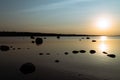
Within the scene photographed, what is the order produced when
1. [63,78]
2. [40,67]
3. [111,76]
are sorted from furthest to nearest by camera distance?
[40,67]
[111,76]
[63,78]

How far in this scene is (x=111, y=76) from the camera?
101 feet

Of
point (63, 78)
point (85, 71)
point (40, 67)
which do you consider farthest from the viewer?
point (40, 67)

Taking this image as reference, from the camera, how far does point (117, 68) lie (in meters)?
37.2

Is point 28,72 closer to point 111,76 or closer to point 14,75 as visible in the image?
point 14,75

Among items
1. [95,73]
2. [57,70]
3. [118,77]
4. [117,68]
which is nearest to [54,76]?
[57,70]

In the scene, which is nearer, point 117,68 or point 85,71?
point 85,71

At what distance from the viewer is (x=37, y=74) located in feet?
101

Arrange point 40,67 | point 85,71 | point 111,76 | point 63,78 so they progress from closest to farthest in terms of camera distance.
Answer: point 63,78 < point 111,76 < point 85,71 < point 40,67

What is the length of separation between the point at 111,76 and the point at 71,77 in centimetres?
566

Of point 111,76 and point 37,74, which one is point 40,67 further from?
point 111,76

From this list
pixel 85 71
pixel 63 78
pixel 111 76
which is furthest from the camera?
pixel 85 71

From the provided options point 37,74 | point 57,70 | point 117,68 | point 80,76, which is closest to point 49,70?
point 57,70

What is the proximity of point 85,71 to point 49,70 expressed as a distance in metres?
5.41

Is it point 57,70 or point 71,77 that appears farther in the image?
point 57,70
